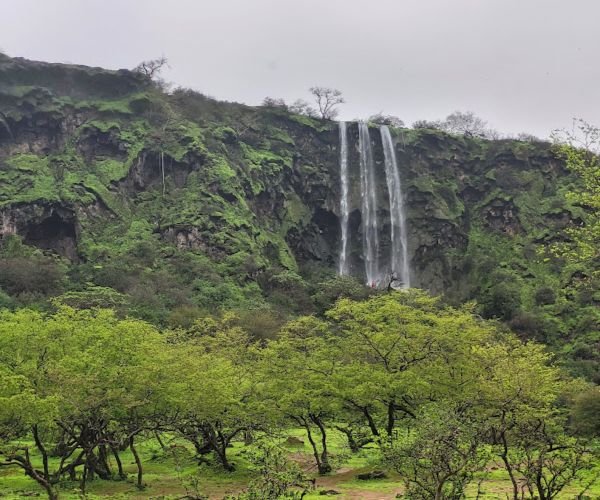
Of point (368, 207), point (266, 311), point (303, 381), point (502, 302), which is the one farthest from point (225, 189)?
point (303, 381)

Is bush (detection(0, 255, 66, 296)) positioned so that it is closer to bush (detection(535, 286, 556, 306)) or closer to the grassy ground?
the grassy ground

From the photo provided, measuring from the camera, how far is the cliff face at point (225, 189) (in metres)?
79.2

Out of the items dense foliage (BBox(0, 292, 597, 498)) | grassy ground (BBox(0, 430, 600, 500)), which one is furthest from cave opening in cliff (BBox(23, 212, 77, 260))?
grassy ground (BBox(0, 430, 600, 500))

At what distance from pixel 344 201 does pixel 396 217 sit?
8952 mm

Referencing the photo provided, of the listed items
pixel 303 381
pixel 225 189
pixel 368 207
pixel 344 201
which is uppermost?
pixel 225 189

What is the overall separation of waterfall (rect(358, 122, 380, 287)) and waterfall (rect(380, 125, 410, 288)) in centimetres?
262

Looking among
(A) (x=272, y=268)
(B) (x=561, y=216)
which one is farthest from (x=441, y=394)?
(B) (x=561, y=216)

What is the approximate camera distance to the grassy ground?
23.1 m

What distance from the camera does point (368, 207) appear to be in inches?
3824

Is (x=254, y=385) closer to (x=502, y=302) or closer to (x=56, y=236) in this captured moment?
(x=502, y=302)

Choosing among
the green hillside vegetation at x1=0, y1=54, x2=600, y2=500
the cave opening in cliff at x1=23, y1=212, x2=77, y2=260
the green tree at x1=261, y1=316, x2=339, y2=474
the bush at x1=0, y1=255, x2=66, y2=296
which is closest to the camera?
the green hillside vegetation at x1=0, y1=54, x2=600, y2=500

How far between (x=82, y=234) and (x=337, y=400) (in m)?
62.1

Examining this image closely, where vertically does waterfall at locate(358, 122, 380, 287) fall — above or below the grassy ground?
above

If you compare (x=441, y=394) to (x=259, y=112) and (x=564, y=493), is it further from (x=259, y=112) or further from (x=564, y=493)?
(x=259, y=112)
